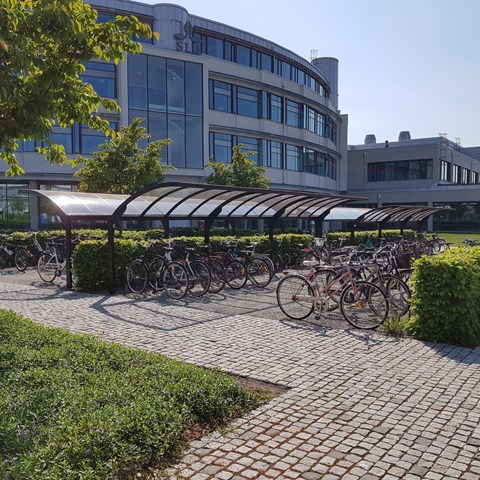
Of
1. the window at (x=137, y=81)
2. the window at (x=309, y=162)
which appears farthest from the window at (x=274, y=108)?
the window at (x=137, y=81)

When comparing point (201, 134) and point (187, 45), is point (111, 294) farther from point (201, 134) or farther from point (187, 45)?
point (187, 45)

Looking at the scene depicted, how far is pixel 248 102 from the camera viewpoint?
40.5m

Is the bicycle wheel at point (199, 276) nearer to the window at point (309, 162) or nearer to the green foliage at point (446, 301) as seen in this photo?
the green foliage at point (446, 301)

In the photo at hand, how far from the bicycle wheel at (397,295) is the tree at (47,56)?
5359 millimetres

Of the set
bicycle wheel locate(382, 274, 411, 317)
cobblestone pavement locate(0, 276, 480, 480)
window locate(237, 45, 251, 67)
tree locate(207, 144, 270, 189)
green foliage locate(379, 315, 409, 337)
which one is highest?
window locate(237, 45, 251, 67)

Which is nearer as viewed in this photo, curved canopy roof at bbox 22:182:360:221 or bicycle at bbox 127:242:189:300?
bicycle at bbox 127:242:189:300

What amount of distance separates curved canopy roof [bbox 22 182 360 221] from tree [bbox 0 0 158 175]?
3854mm

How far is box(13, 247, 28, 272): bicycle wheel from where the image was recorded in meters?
15.9

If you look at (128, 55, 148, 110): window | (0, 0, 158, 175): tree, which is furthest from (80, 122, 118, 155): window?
(0, 0, 158, 175): tree

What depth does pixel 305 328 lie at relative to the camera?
7758 mm

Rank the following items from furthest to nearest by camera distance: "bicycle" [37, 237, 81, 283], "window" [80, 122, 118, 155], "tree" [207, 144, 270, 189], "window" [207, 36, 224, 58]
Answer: "window" [207, 36, 224, 58], "window" [80, 122, 118, 155], "tree" [207, 144, 270, 189], "bicycle" [37, 237, 81, 283]

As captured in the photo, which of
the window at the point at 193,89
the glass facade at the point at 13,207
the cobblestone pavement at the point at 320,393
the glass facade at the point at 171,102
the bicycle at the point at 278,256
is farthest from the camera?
the window at the point at 193,89

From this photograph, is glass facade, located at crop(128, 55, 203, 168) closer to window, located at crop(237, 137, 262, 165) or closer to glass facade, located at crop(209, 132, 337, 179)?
glass facade, located at crop(209, 132, 337, 179)

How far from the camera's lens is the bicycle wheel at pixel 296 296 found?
844 cm
